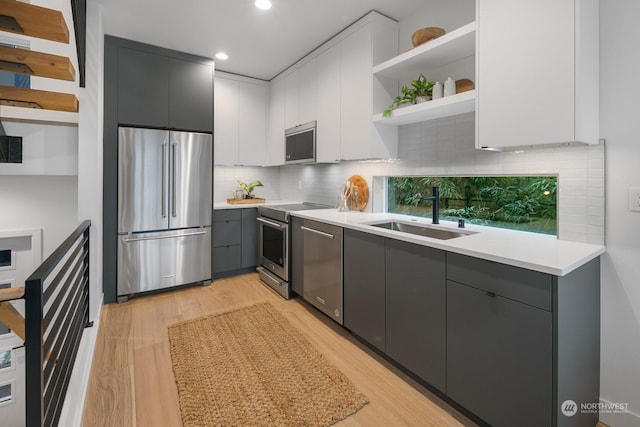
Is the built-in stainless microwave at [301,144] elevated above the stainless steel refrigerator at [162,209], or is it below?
above

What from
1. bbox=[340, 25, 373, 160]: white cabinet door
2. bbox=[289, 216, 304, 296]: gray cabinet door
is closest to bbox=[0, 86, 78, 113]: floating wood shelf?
bbox=[289, 216, 304, 296]: gray cabinet door

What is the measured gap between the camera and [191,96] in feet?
11.2

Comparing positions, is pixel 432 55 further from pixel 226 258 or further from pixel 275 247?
pixel 226 258

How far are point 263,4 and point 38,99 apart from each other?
72.1 inches

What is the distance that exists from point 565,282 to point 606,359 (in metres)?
0.74

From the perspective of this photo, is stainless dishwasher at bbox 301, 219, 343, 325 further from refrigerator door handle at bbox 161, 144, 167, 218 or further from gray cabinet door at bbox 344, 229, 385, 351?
refrigerator door handle at bbox 161, 144, 167, 218

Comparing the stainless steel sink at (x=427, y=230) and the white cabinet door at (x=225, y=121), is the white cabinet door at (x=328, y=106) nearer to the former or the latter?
the stainless steel sink at (x=427, y=230)

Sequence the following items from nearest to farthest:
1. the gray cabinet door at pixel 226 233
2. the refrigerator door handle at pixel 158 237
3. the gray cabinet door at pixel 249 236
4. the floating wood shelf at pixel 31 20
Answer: the floating wood shelf at pixel 31 20, the refrigerator door handle at pixel 158 237, the gray cabinet door at pixel 226 233, the gray cabinet door at pixel 249 236

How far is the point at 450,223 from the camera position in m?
2.46

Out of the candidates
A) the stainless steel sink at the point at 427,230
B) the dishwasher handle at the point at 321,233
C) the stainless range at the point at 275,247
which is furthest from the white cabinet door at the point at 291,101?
the stainless steel sink at the point at 427,230

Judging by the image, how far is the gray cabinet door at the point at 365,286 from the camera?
210 centimetres

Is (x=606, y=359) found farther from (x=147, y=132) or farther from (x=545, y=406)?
(x=147, y=132)

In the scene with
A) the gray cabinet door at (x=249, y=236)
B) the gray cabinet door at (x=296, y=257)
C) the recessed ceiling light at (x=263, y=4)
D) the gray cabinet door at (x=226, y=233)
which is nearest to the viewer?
the recessed ceiling light at (x=263, y=4)

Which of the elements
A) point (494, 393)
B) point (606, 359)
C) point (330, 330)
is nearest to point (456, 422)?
point (494, 393)
